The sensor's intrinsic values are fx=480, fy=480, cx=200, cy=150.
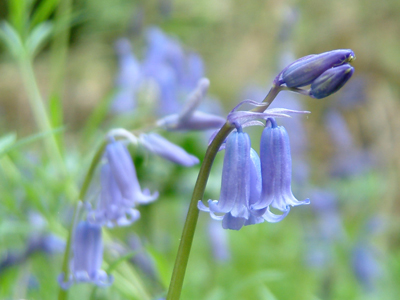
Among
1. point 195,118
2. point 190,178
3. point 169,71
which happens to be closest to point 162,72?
point 169,71

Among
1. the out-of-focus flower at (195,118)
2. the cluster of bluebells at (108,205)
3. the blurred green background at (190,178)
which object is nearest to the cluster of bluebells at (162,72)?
the blurred green background at (190,178)

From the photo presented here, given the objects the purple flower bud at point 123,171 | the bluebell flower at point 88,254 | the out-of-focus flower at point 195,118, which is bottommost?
the bluebell flower at point 88,254

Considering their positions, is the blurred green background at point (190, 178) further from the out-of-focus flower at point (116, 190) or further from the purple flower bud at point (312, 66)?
the purple flower bud at point (312, 66)

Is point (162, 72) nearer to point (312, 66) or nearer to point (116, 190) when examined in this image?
point (116, 190)

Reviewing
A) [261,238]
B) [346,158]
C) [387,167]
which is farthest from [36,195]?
[387,167]

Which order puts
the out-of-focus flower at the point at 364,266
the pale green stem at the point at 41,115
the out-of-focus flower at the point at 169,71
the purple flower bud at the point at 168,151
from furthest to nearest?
the out-of-focus flower at the point at 364,266, the out-of-focus flower at the point at 169,71, the pale green stem at the point at 41,115, the purple flower bud at the point at 168,151

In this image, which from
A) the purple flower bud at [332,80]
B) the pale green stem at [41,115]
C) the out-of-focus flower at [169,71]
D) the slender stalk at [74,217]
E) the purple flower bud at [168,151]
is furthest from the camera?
the out-of-focus flower at [169,71]
